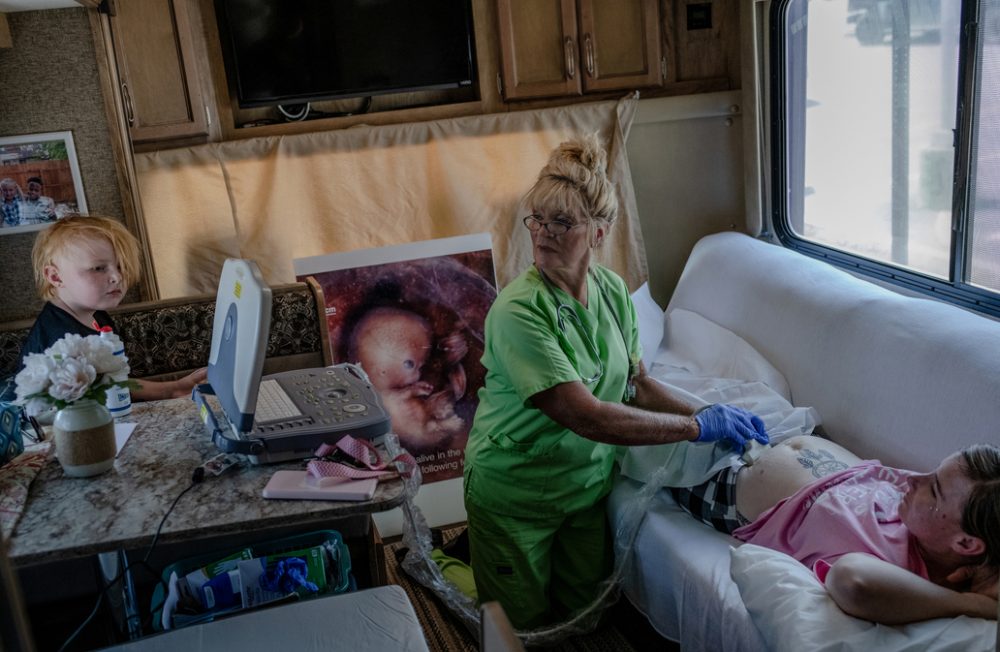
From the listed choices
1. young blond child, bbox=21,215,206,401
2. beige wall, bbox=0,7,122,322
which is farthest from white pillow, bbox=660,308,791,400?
beige wall, bbox=0,7,122,322

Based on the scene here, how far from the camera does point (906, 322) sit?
8.45 feet

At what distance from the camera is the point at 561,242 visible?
2.58 meters

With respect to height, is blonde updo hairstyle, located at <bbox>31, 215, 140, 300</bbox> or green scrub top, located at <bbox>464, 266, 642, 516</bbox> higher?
blonde updo hairstyle, located at <bbox>31, 215, 140, 300</bbox>

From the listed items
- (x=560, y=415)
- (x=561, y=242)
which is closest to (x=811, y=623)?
(x=560, y=415)

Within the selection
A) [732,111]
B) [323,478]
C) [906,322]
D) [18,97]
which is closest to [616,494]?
[906,322]

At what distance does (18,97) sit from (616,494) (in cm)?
245

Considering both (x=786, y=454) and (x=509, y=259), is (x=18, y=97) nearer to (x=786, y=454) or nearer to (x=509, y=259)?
(x=509, y=259)

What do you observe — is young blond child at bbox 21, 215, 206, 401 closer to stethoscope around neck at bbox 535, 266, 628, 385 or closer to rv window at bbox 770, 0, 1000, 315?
stethoscope around neck at bbox 535, 266, 628, 385

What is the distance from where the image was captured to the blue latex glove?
2488mm

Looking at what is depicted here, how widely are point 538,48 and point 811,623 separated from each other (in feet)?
8.65

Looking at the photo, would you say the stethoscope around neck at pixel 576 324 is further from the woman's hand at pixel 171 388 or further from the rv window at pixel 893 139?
the rv window at pixel 893 139

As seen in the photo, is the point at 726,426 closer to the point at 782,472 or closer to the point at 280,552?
the point at 782,472

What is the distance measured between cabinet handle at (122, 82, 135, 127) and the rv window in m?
2.53

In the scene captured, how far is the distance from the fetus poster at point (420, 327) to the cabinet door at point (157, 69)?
2.34 ft
